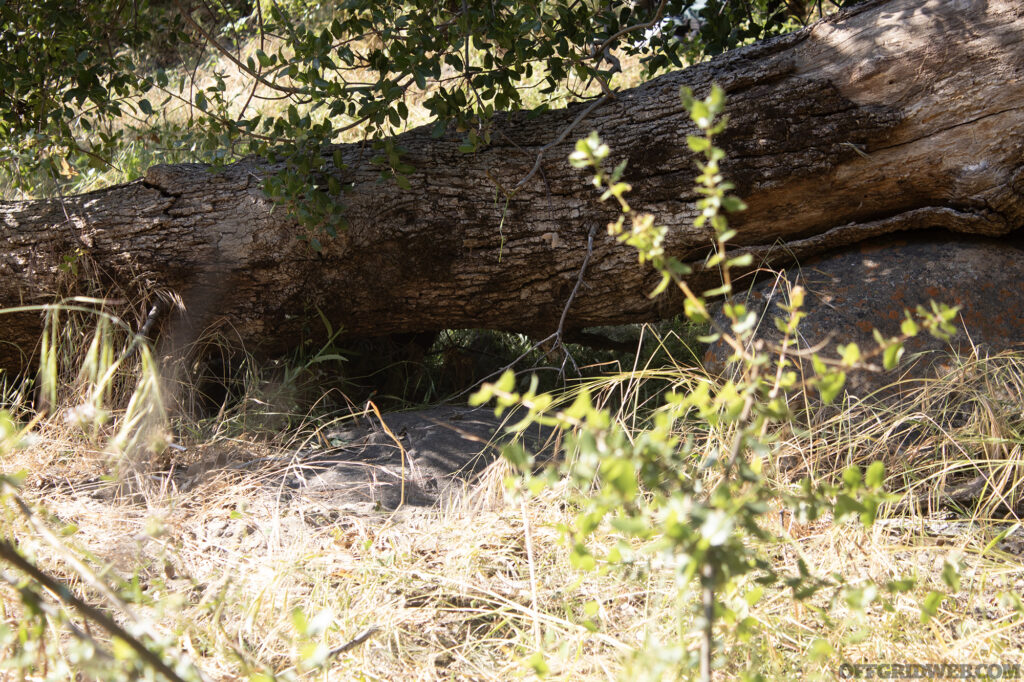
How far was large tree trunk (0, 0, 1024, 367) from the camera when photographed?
287 centimetres

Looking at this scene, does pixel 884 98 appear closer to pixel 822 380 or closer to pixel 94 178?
pixel 822 380

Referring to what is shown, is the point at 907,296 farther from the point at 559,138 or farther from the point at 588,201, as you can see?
the point at 559,138

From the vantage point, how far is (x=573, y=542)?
1.89 metres

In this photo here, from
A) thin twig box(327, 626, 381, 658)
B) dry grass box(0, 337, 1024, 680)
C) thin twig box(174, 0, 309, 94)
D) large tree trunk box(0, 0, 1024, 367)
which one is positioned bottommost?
dry grass box(0, 337, 1024, 680)

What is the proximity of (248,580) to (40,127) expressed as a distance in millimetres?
2850

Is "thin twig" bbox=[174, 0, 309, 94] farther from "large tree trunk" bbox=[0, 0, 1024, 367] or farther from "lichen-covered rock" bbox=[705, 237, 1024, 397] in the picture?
"lichen-covered rock" bbox=[705, 237, 1024, 397]

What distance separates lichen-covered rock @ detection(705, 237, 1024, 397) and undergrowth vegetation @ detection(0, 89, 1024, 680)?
0.15 meters

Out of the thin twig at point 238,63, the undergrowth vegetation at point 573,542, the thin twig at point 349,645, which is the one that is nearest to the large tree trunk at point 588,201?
the thin twig at point 238,63

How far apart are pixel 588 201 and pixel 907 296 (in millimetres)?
1252

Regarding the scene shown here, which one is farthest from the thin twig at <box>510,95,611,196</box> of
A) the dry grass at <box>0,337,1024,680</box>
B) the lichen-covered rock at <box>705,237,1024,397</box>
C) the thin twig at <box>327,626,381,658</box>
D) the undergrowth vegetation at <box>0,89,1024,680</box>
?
the thin twig at <box>327,626,381,658</box>

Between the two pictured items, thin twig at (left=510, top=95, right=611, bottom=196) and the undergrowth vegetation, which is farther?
thin twig at (left=510, top=95, right=611, bottom=196)

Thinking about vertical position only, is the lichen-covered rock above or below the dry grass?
above

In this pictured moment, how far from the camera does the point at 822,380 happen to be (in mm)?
1226

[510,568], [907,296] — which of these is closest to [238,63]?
[510,568]
